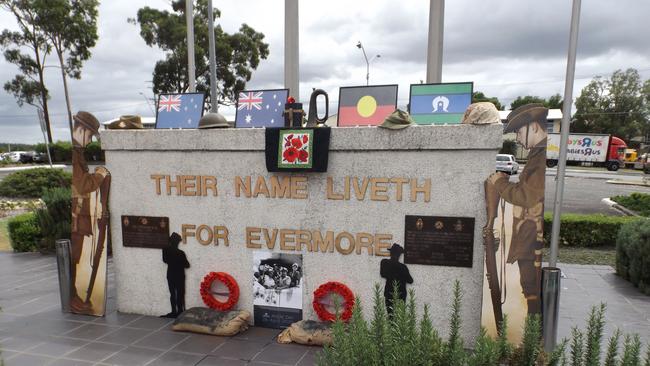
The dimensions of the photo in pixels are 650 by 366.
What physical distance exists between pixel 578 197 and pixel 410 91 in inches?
654

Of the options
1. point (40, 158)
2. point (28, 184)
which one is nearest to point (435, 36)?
point (28, 184)

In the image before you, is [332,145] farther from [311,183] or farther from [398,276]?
[398,276]

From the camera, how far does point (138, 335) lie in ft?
16.1

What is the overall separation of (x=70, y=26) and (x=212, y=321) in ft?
112

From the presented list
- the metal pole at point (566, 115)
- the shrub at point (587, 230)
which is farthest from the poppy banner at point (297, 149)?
the shrub at point (587, 230)

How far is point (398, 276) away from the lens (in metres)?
4.61

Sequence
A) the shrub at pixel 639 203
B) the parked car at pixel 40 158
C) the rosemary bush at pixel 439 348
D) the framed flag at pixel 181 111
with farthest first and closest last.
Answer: the parked car at pixel 40 158 < the shrub at pixel 639 203 < the framed flag at pixel 181 111 < the rosemary bush at pixel 439 348

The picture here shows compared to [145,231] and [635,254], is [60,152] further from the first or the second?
[635,254]

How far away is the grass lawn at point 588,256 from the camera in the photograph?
823 cm

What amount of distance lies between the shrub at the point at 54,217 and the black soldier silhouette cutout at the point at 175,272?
17.0ft

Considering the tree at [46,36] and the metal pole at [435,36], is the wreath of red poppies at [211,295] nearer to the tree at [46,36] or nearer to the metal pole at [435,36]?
the metal pole at [435,36]

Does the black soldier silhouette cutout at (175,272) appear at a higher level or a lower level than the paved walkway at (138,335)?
higher

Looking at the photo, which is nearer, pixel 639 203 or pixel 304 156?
pixel 304 156

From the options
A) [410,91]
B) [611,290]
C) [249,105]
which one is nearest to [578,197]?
[611,290]
